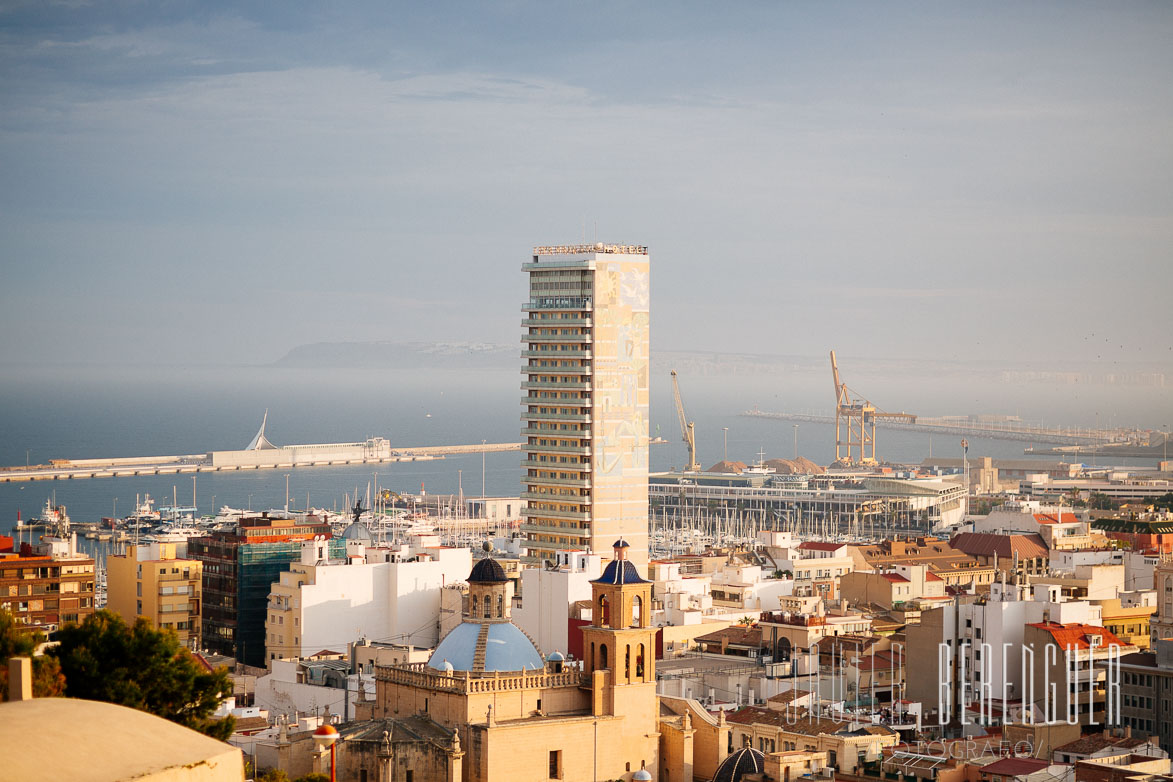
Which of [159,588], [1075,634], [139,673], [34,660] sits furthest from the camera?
[159,588]

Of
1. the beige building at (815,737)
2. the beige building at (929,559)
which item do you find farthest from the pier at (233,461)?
the beige building at (815,737)

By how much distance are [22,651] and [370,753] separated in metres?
7.57

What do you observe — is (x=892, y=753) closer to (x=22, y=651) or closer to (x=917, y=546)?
(x=22, y=651)

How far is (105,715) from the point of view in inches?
472

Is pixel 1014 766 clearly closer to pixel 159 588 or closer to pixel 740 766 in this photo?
pixel 740 766

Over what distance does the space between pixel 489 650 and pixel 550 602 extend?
51.3 feet

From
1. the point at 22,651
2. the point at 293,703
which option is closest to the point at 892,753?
the point at 293,703

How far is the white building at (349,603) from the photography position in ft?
147

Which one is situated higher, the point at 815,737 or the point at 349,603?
the point at 349,603

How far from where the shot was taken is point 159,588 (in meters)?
48.9

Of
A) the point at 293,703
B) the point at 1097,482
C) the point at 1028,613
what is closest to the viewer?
the point at 293,703

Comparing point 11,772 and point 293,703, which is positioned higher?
point 11,772

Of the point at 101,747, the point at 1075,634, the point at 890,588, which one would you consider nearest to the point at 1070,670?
the point at 1075,634

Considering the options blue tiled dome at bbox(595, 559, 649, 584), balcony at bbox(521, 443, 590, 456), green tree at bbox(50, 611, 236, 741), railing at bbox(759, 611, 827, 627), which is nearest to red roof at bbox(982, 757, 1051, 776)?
blue tiled dome at bbox(595, 559, 649, 584)
